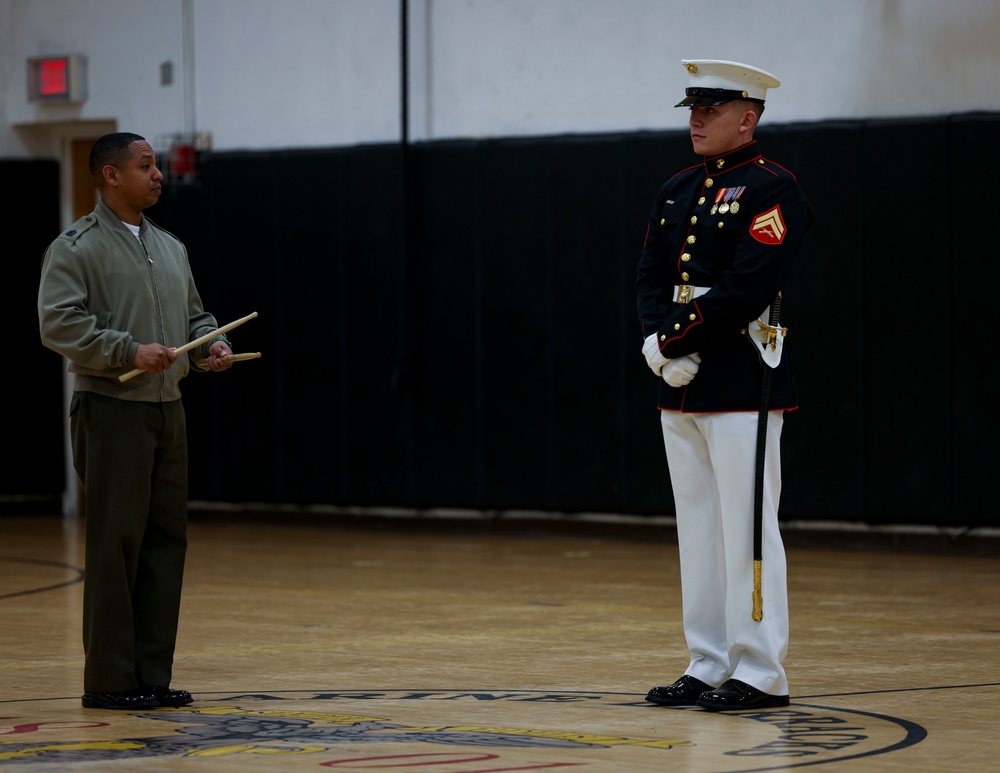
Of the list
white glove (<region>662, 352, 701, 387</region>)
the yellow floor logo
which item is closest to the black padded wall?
the yellow floor logo

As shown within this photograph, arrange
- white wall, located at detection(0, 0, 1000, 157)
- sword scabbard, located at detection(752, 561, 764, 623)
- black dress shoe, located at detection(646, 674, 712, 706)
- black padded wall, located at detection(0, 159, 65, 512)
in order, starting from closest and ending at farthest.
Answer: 1. sword scabbard, located at detection(752, 561, 764, 623)
2. black dress shoe, located at detection(646, 674, 712, 706)
3. white wall, located at detection(0, 0, 1000, 157)
4. black padded wall, located at detection(0, 159, 65, 512)

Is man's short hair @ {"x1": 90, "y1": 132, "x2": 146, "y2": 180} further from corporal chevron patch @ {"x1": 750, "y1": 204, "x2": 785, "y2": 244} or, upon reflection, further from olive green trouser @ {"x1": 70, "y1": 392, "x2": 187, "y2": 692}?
corporal chevron patch @ {"x1": 750, "y1": 204, "x2": 785, "y2": 244}

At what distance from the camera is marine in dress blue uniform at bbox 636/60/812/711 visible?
12.8 feet

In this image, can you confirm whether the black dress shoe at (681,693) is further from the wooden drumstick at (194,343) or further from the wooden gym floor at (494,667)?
the wooden drumstick at (194,343)

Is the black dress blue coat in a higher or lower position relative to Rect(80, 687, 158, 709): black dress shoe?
higher

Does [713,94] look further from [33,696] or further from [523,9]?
[523,9]

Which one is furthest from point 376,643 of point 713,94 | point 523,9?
point 523,9

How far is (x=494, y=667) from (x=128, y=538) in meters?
1.15

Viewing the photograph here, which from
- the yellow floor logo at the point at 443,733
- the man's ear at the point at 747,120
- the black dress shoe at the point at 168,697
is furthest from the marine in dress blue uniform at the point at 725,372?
the black dress shoe at the point at 168,697

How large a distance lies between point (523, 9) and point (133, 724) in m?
6.24

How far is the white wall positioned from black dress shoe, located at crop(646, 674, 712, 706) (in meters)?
4.81

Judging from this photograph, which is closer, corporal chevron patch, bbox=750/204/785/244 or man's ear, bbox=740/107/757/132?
corporal chevron patch, bbox=750/204/785/244

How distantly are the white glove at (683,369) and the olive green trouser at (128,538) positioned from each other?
1.24 meters

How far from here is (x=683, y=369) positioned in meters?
3.98
